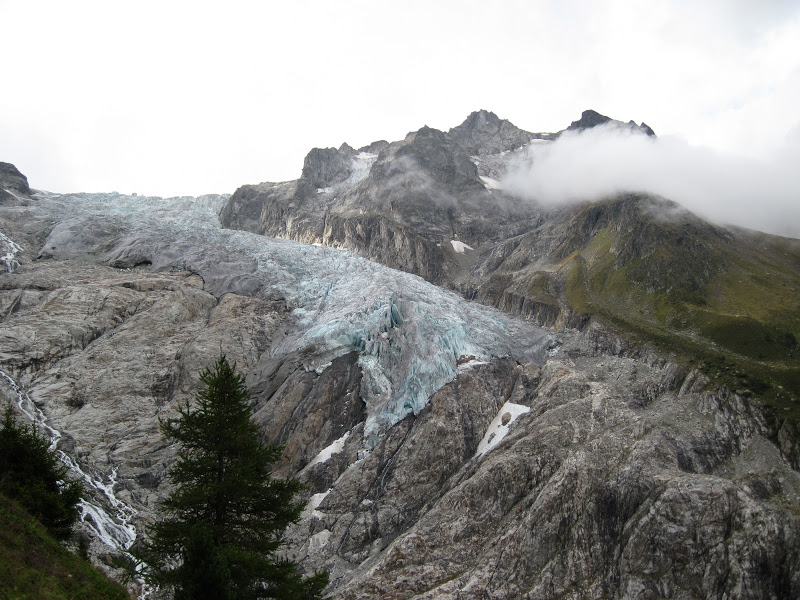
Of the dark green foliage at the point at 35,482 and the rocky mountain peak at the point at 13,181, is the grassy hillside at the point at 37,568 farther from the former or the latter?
the rocky mountain peak at the point at 13,181

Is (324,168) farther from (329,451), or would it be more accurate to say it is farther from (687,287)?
(329,451)

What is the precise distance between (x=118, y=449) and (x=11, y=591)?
135 ft

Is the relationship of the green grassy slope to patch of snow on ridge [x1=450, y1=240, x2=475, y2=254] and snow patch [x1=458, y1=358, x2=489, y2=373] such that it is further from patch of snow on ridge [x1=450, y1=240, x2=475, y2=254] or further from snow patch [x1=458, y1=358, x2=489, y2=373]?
patch of snow on ridge [x1=450, y1=240, x2=475, y2=254]

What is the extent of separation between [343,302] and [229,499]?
5809 centimetres

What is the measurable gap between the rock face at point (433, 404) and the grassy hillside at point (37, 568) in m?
15.8

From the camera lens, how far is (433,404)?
57.4 metres

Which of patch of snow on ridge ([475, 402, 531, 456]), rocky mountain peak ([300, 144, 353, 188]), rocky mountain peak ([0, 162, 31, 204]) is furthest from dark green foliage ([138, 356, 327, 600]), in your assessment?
rocky mountain peak ([300, 144, 353, 188])

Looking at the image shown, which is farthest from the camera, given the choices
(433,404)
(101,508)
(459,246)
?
(459,246)

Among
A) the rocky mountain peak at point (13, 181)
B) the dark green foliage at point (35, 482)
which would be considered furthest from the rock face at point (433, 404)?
the rocky mountain peak at point (13, 181)

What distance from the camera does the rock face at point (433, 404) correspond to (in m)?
37.3

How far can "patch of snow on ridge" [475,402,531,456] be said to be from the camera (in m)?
53.1

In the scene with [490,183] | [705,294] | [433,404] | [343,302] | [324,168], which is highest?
[490,183]

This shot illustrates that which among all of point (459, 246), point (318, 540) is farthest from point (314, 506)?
point (459, 246)

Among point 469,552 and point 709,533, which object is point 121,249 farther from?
point 709,533
